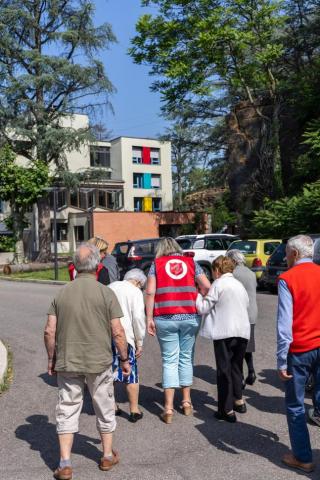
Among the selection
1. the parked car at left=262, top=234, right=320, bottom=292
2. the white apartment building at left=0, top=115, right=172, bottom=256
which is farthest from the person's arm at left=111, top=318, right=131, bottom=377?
the white apartment building at left=0, top=115, right=172, bottom=256

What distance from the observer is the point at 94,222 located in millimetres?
39125

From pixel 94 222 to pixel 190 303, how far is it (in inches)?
1336

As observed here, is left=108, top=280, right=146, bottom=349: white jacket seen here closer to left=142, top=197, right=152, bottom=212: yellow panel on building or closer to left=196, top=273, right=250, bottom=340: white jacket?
left=196, top=273, right=250, bottom=340: white jacket

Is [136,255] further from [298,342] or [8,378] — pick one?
[298,342]

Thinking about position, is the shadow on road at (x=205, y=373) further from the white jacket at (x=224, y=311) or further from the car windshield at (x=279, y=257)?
the car windshield at (x=279, y=257)

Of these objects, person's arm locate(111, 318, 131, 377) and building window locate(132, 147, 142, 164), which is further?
building window locate(132, 147, 142, 164)

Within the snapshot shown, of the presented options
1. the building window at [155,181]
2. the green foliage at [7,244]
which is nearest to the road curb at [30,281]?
→ the green foliage at [7,244]

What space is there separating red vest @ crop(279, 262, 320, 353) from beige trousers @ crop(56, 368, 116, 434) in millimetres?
1501

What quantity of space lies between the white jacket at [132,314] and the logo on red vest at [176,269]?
0.39 metres

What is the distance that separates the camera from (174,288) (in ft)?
18.4

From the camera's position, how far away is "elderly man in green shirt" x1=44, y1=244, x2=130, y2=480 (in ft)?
13.9

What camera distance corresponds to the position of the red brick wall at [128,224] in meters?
39.6

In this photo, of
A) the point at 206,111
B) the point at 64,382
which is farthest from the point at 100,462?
the point at 206,111

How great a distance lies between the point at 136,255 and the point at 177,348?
1381 centimetres
